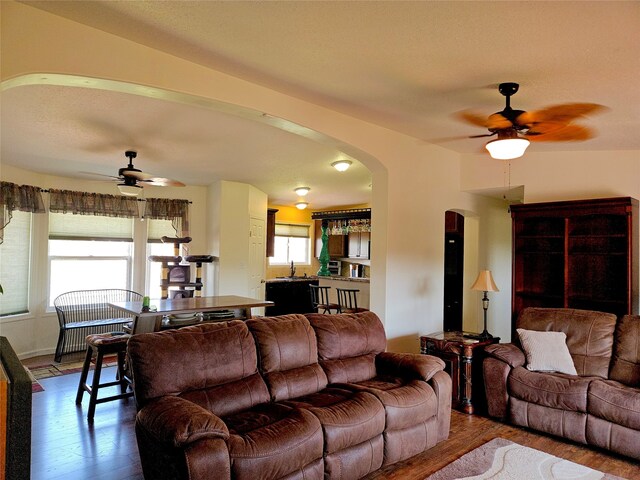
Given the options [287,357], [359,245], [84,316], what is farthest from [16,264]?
[359,245]

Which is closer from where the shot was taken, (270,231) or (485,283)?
(485,283)

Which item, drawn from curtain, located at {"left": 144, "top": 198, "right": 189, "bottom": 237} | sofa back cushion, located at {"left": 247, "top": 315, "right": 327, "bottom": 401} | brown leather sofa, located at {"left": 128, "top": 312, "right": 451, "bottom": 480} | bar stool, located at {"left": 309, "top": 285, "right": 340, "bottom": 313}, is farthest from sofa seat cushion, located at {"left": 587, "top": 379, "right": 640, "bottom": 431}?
curtain, located at {"left": 144, "top": 198, "right": 189, "bottom": 237}

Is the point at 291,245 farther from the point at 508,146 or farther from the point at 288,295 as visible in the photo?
the point at 508,146

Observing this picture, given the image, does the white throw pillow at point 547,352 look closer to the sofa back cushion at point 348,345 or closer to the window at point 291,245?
the sofa back cushion at point 348,345

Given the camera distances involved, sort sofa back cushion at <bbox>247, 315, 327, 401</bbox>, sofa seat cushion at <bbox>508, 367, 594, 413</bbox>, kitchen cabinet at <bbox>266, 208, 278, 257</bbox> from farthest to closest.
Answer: kitchen cabinet at <bbox>266, 208, 278, 257</bbox>
sofa seat cushion at <bbox>508, 367, 594, 413</bbox>
sofa back cushion at <bbox>247, 315, 327, 401</bbox>

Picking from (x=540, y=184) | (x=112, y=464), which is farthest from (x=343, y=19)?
(x=540, y=184)

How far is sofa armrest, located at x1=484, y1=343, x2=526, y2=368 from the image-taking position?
3.60m

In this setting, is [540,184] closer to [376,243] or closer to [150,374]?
[376,243]

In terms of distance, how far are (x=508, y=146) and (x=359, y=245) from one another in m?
5.83

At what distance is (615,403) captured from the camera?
9.87 feet

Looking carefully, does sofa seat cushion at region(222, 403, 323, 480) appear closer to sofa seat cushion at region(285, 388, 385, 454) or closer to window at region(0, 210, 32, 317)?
sofa seat cushion at region(285, 388, 385, 454)

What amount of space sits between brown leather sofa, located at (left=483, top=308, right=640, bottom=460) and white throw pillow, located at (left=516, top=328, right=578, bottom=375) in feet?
0.22

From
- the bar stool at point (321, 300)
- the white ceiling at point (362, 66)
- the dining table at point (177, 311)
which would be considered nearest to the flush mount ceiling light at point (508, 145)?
the white ceiling at point (362, 66)

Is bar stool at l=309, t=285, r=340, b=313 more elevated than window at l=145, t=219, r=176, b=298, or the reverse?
window at l=145, t=219, r=176, b=298
